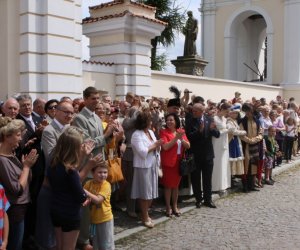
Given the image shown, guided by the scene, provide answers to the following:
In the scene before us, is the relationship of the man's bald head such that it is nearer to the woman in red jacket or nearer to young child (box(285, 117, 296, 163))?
the woman in red jacket

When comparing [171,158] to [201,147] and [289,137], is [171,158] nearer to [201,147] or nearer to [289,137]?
[201,147]

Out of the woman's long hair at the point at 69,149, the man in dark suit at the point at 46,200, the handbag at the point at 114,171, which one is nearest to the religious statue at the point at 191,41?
the handbag at the point at 114,171

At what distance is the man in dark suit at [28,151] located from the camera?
4.94 metres

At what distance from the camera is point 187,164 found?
7.07 m

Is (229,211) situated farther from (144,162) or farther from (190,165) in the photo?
(144,162)

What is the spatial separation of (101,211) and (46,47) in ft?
14.0

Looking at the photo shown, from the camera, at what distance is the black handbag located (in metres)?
6.97

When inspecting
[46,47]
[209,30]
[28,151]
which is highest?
[209,30]

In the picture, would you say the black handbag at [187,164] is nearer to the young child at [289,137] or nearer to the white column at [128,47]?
the white column at [128,47]

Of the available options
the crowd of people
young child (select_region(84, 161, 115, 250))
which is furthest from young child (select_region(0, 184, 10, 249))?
young child (select_region(84, 161, 115, 250))

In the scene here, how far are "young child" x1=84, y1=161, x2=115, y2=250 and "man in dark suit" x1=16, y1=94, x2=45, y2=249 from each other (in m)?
0.54

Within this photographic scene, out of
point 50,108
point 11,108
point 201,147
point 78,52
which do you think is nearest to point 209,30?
point 78,52

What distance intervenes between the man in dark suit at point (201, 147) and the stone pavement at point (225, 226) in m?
0.28

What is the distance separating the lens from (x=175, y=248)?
553 centimetres
